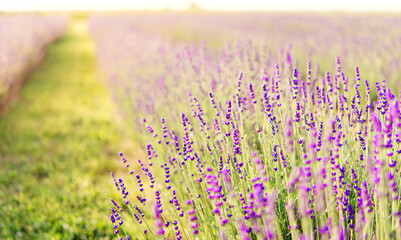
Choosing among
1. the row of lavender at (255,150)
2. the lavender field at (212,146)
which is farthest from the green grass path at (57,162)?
the row of lavender at (255,150)

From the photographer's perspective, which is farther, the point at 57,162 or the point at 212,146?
the point at 57,162

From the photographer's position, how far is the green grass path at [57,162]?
2607mm

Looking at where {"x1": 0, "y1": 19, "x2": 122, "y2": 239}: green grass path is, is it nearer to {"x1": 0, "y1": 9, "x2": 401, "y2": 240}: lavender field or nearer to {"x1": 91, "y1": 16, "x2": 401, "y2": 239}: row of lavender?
{"x1": 0, "y1": 9, "x2": 401, "y2": 240}: lavender field

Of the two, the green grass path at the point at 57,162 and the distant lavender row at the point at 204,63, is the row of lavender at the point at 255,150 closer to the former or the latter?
the distant lavender row at the point at 204,63

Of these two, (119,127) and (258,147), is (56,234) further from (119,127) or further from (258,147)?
(119,127)

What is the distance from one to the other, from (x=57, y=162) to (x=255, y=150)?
2.86 meters

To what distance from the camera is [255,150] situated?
1867 mm

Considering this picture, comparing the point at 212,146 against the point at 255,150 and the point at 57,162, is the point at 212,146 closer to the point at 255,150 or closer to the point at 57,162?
the point at 255,150

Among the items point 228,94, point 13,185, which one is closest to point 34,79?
point 13,185

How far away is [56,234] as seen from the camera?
2.47 meters

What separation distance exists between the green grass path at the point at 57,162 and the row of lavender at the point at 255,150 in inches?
15.8

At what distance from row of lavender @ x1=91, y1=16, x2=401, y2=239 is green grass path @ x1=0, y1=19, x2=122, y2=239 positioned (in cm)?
40

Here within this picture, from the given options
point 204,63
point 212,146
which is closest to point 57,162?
point 204,63

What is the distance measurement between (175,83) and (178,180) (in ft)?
4.27
